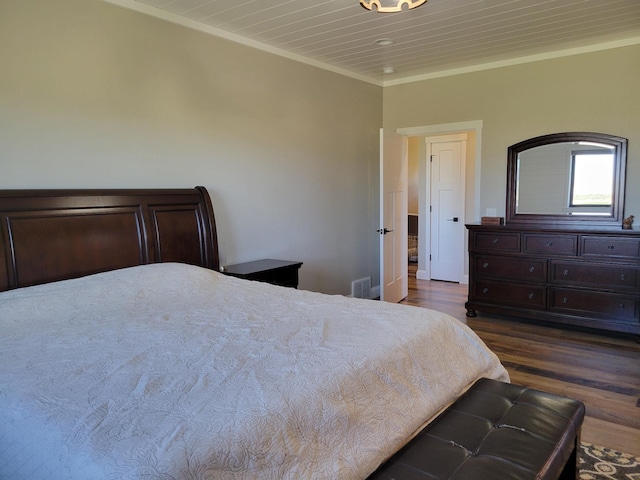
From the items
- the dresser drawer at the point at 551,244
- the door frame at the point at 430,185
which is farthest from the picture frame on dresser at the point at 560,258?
the door frame at the point at 430,185

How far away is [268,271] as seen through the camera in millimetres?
3367

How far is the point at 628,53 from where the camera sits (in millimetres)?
3877

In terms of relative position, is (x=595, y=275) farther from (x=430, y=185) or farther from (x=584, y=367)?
(x=430, y=185)

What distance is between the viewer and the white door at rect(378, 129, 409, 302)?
15.5ft

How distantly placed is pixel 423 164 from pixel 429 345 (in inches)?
200

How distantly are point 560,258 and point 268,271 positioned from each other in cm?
273

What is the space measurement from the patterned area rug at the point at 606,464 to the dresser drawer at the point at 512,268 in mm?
2130

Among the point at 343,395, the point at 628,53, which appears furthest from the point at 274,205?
the point at 628,53

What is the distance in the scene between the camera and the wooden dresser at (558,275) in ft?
12.2

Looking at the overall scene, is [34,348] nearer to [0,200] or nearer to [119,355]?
[119,355]

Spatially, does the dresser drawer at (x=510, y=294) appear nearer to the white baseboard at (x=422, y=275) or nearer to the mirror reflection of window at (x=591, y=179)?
the mirror reflection of window at (x=591, y=179)

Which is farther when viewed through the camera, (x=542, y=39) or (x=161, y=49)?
(x=542, y=39)

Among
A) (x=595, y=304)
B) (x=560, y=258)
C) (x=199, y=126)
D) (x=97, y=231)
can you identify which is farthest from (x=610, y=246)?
(x=97, y=231)

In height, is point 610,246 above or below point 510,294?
above
